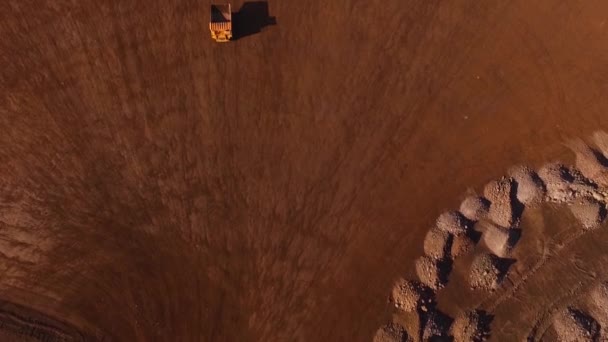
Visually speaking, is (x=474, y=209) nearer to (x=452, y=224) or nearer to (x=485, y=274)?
(x=452, y=224)

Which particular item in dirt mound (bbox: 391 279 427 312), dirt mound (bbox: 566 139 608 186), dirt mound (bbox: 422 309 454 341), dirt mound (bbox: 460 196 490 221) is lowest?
dirt mound (bbox: 422 309 454 341)

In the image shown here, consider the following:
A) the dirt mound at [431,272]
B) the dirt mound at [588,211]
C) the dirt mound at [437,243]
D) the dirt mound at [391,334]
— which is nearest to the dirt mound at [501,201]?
the dirt mound at [437,243]

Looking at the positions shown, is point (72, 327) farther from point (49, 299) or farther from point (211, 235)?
point (211, 235)

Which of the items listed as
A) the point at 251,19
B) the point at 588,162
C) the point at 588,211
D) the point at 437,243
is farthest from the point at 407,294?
the point at 251,19

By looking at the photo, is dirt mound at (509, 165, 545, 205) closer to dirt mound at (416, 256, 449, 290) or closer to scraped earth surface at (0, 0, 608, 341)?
scraped earth surface at (0, 0, 608, 341)

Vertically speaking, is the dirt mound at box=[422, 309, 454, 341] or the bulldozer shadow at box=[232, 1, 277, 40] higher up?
the bulldozer shadow at box=[232, 1, 277, 40]

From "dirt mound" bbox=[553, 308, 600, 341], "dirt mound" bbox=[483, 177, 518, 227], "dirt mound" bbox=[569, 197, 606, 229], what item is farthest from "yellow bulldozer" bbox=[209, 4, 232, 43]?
"dirt mound" bbox=[553, 308, 600, 341]
